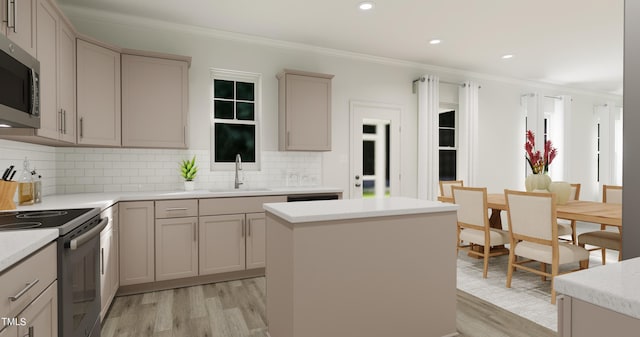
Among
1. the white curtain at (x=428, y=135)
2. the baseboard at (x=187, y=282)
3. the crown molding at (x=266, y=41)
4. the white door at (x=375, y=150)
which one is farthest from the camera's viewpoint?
A: the white curtain at (x=428, y=135)

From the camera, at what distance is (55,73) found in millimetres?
2523

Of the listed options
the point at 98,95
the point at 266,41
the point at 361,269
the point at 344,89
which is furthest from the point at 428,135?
the point at 98,95

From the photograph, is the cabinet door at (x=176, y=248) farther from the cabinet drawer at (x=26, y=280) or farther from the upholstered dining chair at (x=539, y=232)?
the upholstered dining chair at (x=539, y=232)

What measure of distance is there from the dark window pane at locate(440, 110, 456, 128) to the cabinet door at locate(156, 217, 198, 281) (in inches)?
170

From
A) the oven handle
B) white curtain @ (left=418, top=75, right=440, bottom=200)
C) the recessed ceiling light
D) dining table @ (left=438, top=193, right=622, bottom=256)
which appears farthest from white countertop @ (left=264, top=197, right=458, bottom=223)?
white curtain @ (left=418, top=75, right=440, bottom=200)

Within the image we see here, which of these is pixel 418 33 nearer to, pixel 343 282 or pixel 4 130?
pixel 343 282

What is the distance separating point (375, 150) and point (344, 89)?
104cm

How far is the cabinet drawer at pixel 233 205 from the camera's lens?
133 inches

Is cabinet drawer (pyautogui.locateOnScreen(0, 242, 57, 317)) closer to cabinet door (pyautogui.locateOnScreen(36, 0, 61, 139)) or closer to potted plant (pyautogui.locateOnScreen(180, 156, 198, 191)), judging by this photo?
cabinet door (pyautogui.locateOnScreen(36, 0, 61, 139))

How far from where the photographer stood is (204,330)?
251 centimetres

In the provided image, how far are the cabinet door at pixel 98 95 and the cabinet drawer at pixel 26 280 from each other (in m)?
1.87

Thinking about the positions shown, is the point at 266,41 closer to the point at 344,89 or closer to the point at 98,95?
the point at 344,89

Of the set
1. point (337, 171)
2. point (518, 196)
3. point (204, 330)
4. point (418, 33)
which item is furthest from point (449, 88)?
point (204, 330)

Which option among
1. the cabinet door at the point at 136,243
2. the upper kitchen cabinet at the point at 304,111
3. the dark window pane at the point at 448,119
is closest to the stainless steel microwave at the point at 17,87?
the cabinet door at the point at 136,243
